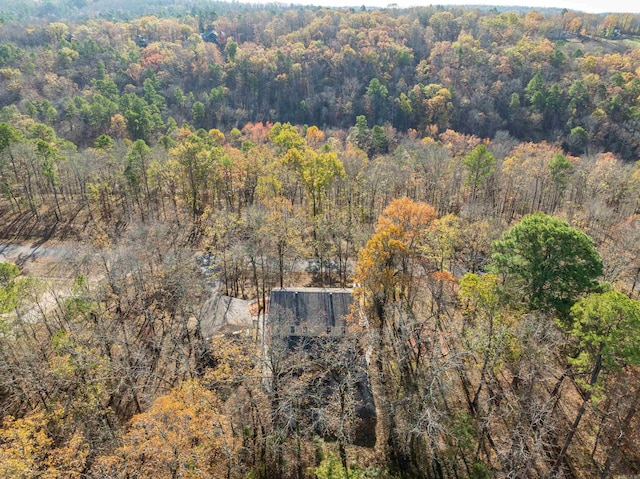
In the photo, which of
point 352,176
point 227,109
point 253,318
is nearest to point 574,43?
point 227,109

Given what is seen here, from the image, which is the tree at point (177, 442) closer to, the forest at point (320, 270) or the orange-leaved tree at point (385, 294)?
the forest at point (320, 270)

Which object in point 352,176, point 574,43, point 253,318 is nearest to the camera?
point 253,318

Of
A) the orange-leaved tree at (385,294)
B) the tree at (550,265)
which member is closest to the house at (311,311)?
the orange-leaved tree at (385,294)

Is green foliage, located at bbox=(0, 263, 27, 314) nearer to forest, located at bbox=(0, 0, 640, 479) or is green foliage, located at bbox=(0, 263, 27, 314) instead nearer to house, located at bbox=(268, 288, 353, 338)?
forest, located at bbox=(0, 0, 640, 479)

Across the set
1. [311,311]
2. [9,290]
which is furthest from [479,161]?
[9,290]

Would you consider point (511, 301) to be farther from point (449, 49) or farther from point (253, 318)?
point (449, 49)

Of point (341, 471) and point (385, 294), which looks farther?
point (385, 294)

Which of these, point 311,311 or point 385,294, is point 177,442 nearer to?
point 311,311

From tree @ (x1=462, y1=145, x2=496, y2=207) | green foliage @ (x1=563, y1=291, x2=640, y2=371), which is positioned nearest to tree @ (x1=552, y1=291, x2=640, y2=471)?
green foliage @ (x1=563, y1=291, x2=640, y2=371)
